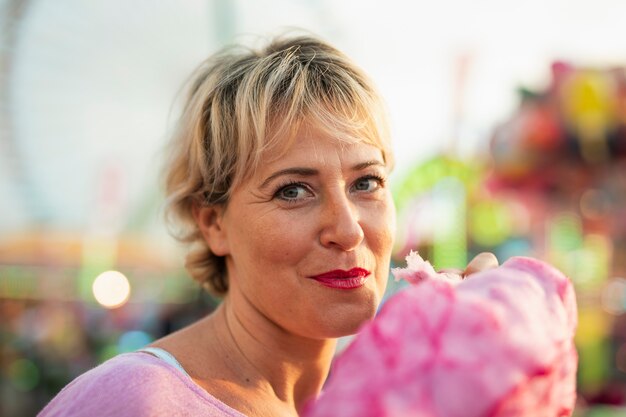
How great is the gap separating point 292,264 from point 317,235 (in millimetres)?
82

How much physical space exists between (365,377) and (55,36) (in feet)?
37.2

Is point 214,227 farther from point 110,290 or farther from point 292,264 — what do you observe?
point 110,290

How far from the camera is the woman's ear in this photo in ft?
5.99

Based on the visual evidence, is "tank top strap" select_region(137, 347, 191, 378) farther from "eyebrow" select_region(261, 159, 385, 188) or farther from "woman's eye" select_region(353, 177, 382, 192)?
"woman's eye" select_region(353, 177, 382, 192)

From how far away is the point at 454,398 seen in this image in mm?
1031

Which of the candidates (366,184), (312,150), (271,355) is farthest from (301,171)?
(271,355)

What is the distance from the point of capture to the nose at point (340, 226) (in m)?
1.55

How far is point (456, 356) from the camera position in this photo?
3.47 feet

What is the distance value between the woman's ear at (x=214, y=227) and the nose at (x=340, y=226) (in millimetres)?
330

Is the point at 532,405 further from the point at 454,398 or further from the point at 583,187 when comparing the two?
the point at 583,187

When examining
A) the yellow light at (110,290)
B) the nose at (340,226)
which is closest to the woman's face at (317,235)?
the nose at (340,226)

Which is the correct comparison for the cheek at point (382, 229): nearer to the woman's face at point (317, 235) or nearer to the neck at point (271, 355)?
the woman's face at point (317, 235)

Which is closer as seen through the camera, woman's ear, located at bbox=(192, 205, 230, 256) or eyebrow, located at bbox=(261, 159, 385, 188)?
eyebrow, located at bbox=(261, 159, 385, 188)

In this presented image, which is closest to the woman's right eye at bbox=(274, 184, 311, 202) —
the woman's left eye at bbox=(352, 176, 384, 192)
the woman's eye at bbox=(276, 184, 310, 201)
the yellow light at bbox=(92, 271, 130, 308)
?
the woman's eye at bbox=(276, 184, 310, 201)
